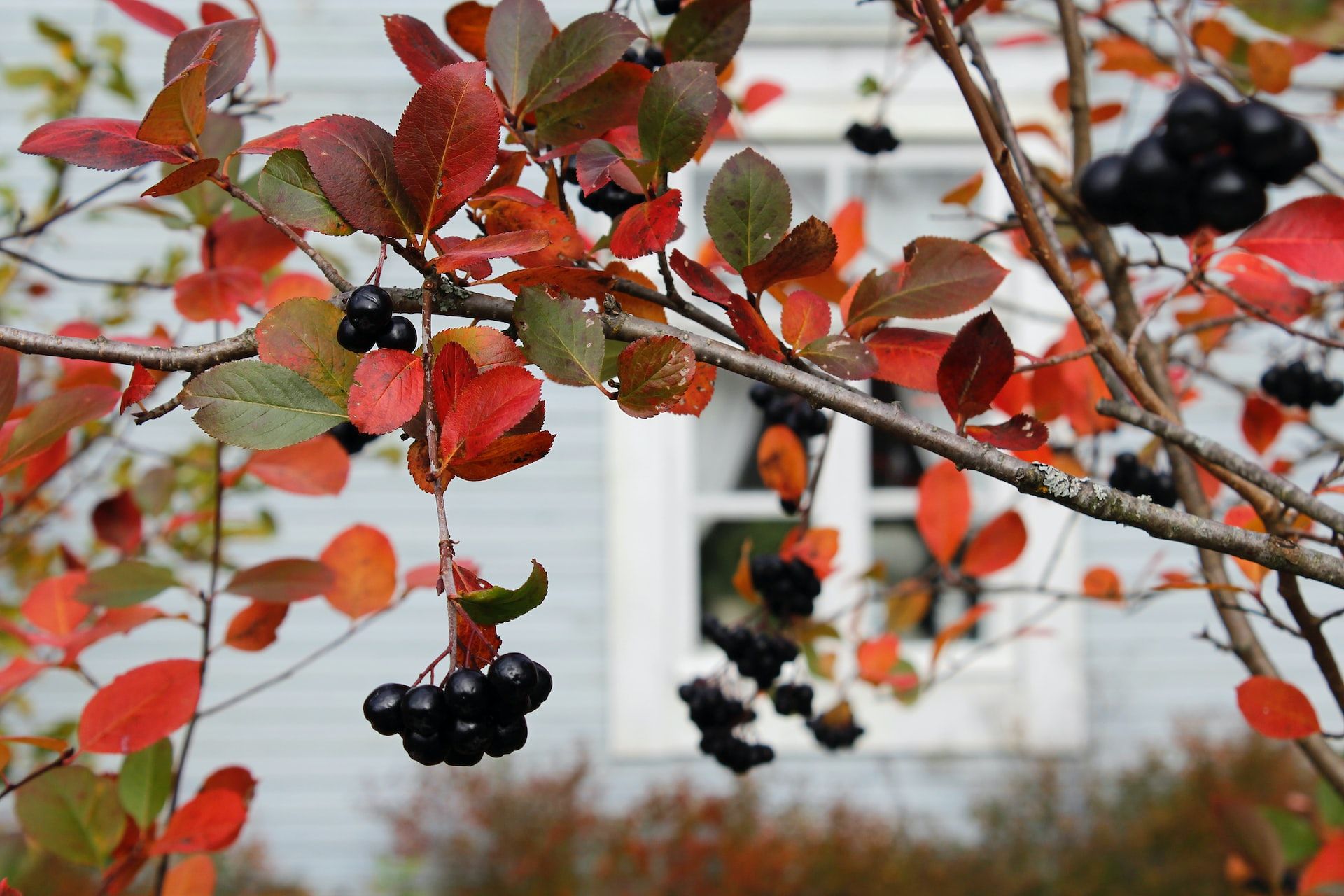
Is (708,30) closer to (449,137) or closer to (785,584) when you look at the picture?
(449,137)

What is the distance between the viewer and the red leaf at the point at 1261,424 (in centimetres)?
107

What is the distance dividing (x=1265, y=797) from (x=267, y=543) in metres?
3.73

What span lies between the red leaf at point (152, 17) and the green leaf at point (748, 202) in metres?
0.50

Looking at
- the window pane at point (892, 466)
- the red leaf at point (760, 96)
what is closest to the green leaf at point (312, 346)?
the red leaf at point (760, 96)

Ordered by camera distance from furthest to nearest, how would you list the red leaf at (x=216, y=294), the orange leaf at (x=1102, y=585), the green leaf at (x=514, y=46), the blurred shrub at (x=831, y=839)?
the blurred shrub at (x=831, y=839) < the orange leaf at (x=1102, y=585) < the red leaf at (x=216, y=294) < the green leaf at (x=514, y=46)

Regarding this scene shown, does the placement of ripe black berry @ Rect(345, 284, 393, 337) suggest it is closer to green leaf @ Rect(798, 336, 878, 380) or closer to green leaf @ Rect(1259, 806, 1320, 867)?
green leaf @ Rect(798, 336, 878, 380)

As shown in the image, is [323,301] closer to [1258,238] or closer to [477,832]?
[1258,238]

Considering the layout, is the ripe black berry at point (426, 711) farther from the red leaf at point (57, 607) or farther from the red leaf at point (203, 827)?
the red leaf at point (57, 607)

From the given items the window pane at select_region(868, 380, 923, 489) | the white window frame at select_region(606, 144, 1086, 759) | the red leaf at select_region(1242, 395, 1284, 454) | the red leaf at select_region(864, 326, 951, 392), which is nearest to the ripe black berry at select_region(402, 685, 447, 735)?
the red leaf at select_region(864, 326, 951, 392)

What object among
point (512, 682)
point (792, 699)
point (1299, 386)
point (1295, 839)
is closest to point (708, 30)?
point (512, 682)

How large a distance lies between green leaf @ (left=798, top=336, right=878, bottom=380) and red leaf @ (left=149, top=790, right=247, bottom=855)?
538mm

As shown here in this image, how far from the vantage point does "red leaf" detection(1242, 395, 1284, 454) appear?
107cm

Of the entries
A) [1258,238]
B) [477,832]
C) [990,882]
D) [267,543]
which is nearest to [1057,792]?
[990,882]

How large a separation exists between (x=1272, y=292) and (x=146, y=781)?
40.0 inches
